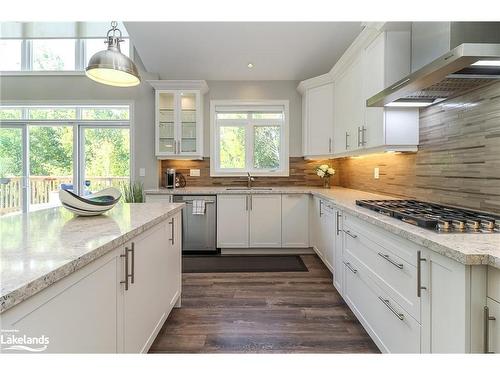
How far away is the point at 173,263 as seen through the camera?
7.81ft

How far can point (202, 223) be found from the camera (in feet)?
13.7

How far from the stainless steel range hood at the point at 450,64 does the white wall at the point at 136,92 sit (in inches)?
101

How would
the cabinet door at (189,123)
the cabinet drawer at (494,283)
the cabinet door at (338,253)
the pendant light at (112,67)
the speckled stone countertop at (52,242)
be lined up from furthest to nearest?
the cabinet door at (189,123)
the cabinet door at (338,253)
the pendant light at (112,67)
the cabinet drawer at (494,283)
the speckled stone countertop at (52,242)

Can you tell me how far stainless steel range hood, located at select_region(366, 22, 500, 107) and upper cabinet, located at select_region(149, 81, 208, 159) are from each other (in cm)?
265

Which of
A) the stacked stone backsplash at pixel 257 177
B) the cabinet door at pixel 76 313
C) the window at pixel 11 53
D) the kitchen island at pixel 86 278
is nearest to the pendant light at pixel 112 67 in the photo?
the kitchen island at pixel 86 278

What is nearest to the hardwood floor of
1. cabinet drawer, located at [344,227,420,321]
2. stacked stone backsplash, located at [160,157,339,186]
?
cabinet drawer, located at [344,227,420,321]

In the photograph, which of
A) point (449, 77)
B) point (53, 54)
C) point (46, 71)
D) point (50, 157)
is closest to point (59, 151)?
point (50, 157)

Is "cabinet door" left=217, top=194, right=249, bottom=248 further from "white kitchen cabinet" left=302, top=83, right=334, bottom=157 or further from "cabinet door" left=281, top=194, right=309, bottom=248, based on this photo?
"white kitchen cabinet" left=302, top=83, right=334, bottom=157

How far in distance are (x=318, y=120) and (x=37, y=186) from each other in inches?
177

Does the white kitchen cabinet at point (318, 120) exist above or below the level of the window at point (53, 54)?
below

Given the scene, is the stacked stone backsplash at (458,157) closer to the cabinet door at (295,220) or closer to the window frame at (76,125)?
the cabinet door at (295,220)

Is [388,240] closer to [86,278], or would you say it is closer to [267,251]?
[86,278]

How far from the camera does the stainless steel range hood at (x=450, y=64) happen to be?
142cm

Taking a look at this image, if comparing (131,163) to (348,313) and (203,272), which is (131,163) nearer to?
(203,272)
